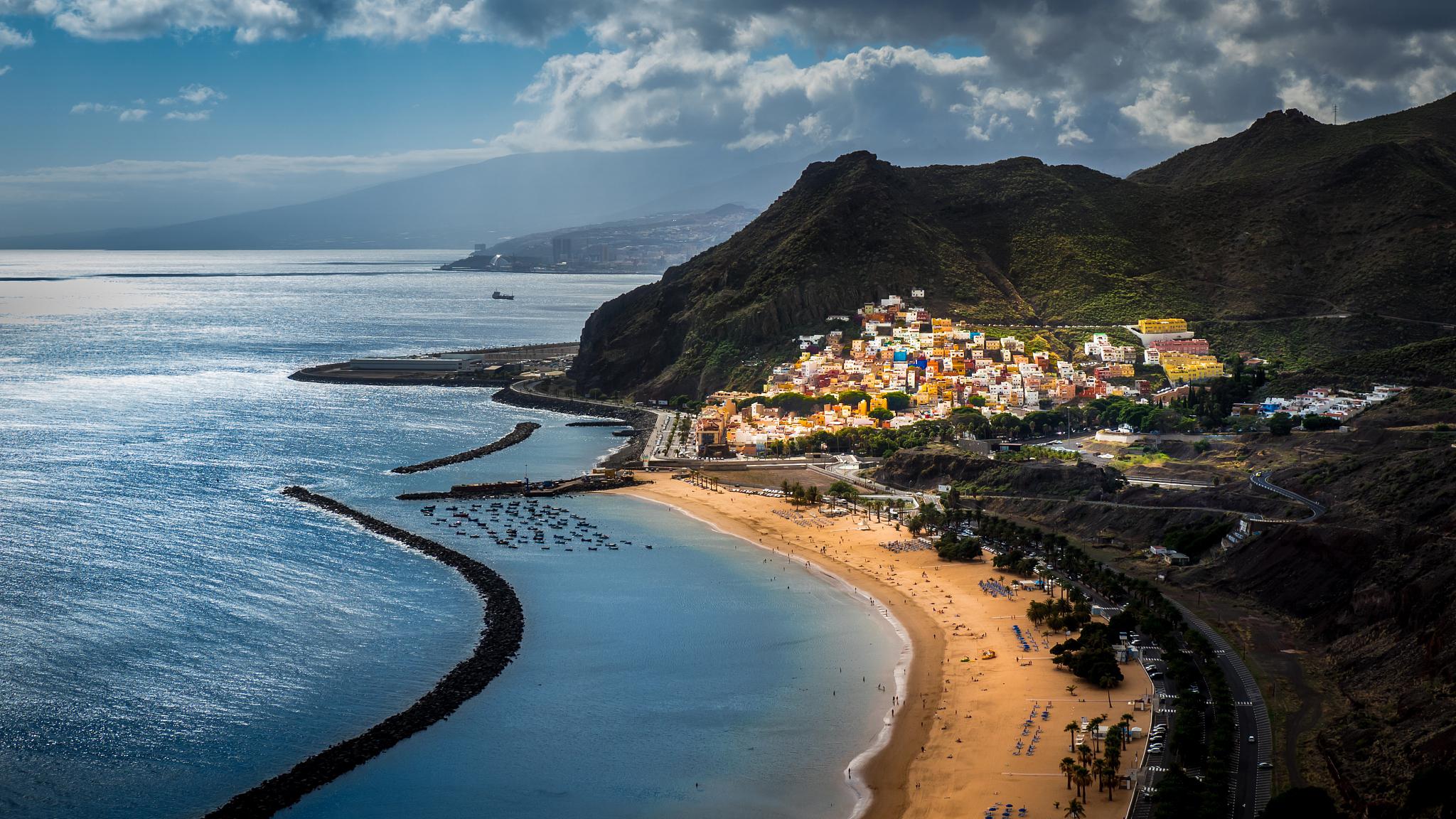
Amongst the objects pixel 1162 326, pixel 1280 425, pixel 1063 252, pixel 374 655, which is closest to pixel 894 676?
pixel 374 655

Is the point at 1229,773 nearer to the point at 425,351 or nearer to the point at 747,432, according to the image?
the point at 747,432

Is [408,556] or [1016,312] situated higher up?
[1016,312]

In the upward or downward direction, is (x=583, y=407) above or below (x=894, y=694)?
above

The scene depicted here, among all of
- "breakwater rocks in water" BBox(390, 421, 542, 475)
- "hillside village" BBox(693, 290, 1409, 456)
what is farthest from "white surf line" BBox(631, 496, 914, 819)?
"hillside village" BBox(693, 290, 1409, 456)

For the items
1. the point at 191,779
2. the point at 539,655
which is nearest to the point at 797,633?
the point at 539,655

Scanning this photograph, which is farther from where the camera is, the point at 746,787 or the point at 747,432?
the point at 747,432

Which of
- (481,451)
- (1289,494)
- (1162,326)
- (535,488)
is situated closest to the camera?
(1289,494)

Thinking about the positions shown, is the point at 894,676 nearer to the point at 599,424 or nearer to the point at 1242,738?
the point at 1242,738
